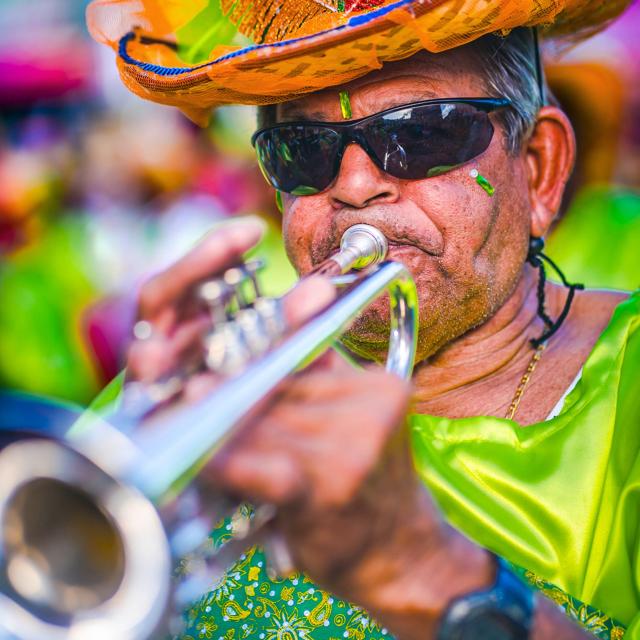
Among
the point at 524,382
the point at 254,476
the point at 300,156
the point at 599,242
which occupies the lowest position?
the point at 599,242

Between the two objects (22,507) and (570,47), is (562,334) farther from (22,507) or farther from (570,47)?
(22,507)

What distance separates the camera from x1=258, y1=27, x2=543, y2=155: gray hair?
2.20 metres

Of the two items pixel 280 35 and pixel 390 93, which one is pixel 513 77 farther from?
pixel 280 35

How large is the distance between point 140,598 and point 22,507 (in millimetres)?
214

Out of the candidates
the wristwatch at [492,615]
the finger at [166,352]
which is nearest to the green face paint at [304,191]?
the finger at [166,352]

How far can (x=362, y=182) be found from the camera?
6.86 feet

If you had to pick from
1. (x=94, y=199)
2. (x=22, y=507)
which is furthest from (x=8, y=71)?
(x=22, y=507)

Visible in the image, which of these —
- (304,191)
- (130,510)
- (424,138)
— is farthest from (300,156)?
(130,510)

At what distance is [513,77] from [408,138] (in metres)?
0.44

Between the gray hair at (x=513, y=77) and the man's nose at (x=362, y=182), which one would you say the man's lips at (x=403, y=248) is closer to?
the man's nose at (x=362, y=182)

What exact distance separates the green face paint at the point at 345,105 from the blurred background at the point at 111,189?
1342mm

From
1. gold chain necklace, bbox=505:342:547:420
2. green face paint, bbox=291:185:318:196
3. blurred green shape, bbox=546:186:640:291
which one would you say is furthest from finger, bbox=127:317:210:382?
blurred green shape, bbox=546:186:640:291

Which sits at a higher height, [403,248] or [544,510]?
[403,248]

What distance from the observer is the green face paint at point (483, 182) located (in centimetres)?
214
